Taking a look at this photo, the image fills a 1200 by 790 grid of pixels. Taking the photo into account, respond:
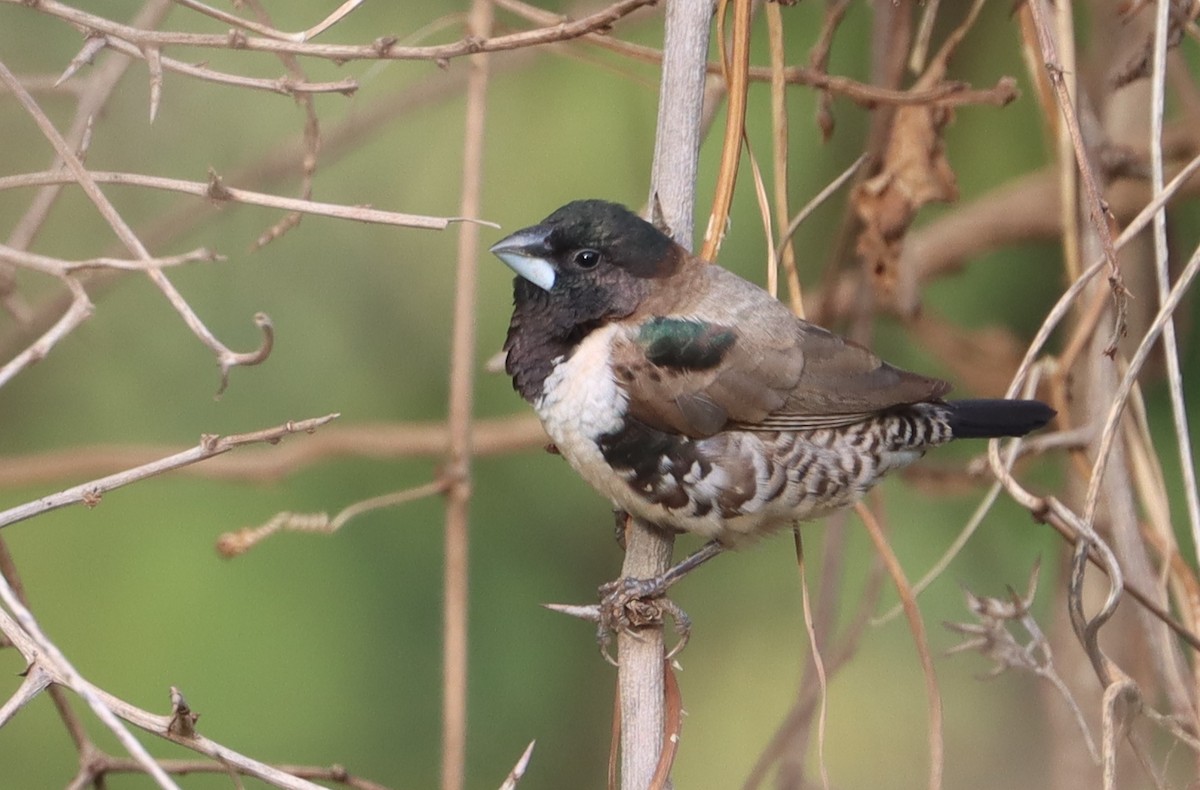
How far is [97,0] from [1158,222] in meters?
2.52

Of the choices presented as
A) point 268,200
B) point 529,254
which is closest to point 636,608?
point 529,254

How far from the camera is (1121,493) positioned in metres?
1.96

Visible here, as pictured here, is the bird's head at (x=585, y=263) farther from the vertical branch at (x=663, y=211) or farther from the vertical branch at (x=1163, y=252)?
the vertical branch at (x=1163, y=252)

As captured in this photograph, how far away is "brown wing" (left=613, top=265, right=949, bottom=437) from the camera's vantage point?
1961 mm

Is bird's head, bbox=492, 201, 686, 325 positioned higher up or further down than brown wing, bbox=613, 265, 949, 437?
higher up

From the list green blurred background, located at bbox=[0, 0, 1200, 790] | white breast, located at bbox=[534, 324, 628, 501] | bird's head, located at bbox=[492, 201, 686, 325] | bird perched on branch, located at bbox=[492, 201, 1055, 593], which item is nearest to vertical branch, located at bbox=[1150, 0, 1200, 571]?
bird perched on branch, located at bbox=[492, 201, 1055, 593]

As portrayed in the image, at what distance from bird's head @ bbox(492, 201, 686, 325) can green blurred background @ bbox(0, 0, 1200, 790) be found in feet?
3.44

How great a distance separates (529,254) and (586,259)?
92 mm

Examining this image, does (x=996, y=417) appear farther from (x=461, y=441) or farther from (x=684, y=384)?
(x=461, y=441)

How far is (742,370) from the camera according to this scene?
2016mm

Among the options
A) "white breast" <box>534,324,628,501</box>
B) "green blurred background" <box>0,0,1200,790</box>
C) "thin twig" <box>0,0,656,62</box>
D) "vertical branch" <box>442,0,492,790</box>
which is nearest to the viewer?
"thin twig" <box>0,0,656,62</box>

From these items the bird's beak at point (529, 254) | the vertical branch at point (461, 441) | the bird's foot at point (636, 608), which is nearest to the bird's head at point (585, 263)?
the bird's beak at point (529, 254)

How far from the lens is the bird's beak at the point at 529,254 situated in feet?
6.41

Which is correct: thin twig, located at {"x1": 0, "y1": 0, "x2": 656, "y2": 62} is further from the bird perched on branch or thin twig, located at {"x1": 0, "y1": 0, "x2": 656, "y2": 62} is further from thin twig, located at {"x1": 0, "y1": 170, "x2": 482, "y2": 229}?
the bird perched on branch
